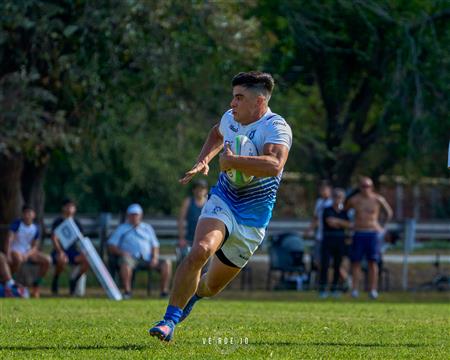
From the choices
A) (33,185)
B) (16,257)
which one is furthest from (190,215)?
(33,185)

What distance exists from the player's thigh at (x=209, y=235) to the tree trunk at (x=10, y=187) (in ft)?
49.9

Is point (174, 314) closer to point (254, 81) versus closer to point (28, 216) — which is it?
point (254, 81)

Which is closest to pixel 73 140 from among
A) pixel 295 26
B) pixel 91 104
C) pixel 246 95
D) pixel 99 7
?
pixel 91 104

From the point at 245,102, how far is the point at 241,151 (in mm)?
416

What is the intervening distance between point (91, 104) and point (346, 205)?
5.30 m

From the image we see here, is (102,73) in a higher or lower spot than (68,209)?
higher

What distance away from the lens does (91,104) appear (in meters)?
22.2

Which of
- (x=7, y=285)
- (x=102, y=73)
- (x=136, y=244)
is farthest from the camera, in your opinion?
(x=102, y=73)

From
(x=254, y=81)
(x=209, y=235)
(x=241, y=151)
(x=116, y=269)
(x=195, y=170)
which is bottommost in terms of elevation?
(x=116, y=269)

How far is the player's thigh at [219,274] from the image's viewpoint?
905 centimetres

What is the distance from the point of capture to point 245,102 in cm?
888

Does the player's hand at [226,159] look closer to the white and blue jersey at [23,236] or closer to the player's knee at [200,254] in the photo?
the player's knee at [200,254]

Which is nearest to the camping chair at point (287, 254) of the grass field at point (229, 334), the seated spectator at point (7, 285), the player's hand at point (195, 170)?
the seated spectator at point (7, 285)

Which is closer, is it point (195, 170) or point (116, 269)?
point (195, 170)
